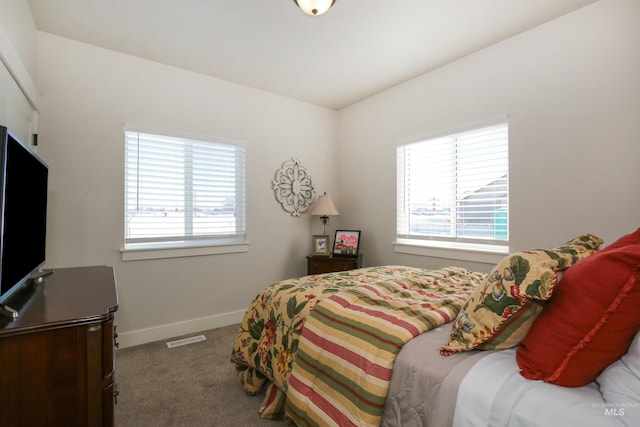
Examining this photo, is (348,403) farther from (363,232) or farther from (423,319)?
(363,232)

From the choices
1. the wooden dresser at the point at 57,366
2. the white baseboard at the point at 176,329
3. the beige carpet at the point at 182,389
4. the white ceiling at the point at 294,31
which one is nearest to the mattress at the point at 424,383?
the beige carpet at the point at 182,389

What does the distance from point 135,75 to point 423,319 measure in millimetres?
3110

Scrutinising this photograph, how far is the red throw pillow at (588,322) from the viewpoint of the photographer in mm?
826

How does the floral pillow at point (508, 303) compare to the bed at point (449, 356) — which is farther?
the floral pillow at point (508, 303)

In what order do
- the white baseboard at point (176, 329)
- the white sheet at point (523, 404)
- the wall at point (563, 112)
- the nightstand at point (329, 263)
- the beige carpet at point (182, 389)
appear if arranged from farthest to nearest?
the nightstand at point (329, 263) → the white baseboard at point (176, 329) → the wall at point (563, 112) → the beige carpet at point (182, 389) → the white sheet at point (523, 404)

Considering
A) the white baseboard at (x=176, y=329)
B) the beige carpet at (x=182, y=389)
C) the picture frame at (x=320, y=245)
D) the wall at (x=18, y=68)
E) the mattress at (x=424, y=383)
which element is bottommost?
the beige carpet at (x=182, y=389)

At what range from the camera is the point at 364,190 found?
12.9ft

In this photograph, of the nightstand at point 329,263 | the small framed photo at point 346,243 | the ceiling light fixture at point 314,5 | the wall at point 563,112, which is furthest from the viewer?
the small framed photo at point 346,243

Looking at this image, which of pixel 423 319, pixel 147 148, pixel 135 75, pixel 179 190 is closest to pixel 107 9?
pixel 135 75

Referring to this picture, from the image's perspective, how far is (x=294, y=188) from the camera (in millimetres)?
3883

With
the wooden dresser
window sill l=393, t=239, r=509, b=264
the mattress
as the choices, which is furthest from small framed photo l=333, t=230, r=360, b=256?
the wooden dresser

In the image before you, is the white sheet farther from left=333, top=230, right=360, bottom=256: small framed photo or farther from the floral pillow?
left=333, top=230, right=360, bottom=256: small framed photo

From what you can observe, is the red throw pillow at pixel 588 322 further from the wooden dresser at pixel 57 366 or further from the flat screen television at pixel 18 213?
the flat screen television at pixel 18 213

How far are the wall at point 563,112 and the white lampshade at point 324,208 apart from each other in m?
1.21
